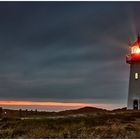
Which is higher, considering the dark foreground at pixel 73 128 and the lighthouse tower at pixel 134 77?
the lighthouse tower at pixel 134 77

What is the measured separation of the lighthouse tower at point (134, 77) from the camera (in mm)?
45281

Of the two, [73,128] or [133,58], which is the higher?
[133,58]

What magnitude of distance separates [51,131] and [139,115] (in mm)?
12572

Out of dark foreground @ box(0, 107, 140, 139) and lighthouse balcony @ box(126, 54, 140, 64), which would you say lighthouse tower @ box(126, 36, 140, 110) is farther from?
dark foreground @ box(0, 107, 140, 139)

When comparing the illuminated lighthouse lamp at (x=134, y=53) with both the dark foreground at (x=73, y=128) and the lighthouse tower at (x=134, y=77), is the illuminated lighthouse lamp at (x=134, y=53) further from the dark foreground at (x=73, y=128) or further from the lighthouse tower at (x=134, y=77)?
the dark foreground at (x=73, y=128)

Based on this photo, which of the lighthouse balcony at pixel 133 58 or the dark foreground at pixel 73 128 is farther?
the lighthouse balcony at pixel 133 58

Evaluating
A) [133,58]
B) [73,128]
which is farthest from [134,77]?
[73,128]

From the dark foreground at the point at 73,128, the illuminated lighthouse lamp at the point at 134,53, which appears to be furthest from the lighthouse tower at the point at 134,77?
the dark foreground at the point at 73,128

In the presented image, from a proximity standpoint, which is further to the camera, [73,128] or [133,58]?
[133,58]

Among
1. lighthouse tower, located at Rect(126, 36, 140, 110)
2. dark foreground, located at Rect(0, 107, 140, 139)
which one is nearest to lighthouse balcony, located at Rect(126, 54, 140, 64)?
lighthouse tower, located at Rect(126, 36, 140, 110)

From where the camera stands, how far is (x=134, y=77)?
4616cm

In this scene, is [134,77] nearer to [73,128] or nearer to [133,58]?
[133,58]

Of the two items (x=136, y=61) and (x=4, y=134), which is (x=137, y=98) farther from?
(x=4, y=134)

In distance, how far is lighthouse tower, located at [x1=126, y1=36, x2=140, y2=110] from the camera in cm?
4528
